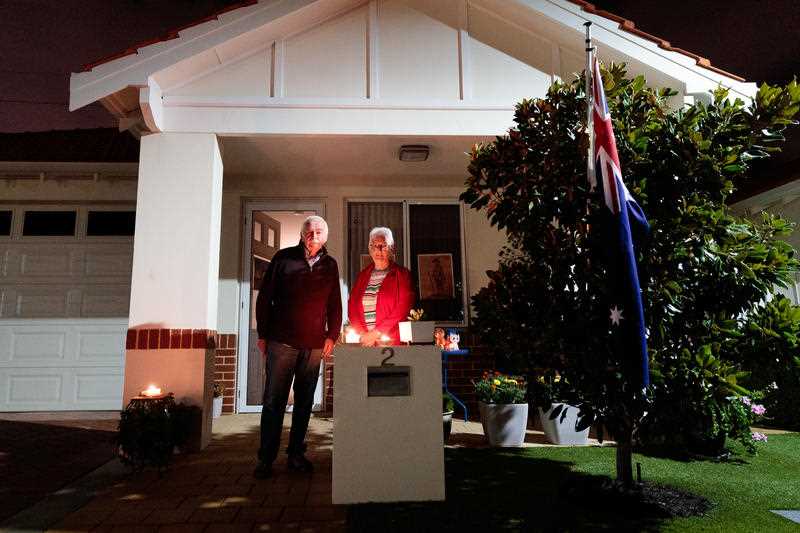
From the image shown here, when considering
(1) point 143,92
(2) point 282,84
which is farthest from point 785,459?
(1) point 143,92

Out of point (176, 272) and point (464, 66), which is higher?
point (464, 66)

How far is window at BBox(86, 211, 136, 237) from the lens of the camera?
696cm

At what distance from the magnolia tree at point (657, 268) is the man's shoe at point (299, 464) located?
1693mm

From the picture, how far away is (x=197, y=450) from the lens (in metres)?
4.29

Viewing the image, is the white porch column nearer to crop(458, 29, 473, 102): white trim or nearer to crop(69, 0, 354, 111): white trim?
crop(69, 0, 354, 111): white trim

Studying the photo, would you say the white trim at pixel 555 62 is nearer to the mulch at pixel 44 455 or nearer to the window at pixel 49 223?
the mulch at pixel 44 455

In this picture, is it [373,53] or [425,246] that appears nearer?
[373,53]

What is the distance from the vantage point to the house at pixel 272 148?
447cm

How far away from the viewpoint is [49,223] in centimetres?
695

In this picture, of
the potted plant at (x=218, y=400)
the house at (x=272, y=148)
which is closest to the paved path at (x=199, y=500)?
the house at (x=272, y=148)

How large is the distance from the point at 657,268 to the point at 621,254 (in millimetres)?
412

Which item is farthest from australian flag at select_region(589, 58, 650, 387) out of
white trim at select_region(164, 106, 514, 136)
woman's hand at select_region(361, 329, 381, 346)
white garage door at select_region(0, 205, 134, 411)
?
white garage door at select_region(0, 205, 134, 411)

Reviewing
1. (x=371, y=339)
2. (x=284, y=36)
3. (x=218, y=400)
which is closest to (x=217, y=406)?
(x=218, y=400)

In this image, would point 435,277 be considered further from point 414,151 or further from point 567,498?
point 567,498
